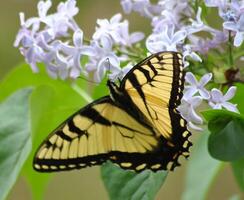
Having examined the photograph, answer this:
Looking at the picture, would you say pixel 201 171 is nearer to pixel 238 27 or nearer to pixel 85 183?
pixel 238 27

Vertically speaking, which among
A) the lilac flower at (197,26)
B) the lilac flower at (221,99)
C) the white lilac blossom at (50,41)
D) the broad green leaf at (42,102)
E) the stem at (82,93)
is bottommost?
the stem at (82,93)

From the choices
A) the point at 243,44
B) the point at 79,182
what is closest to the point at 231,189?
the point at 79,182

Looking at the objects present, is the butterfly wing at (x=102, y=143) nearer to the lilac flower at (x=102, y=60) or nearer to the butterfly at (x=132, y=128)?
the butterfly at (x=132, y=128)

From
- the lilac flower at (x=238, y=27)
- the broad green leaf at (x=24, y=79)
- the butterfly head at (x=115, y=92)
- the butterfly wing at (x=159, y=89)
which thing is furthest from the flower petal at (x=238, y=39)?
the broad green leaf at (x=24, y=79)

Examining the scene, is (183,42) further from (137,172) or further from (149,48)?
(137,172)

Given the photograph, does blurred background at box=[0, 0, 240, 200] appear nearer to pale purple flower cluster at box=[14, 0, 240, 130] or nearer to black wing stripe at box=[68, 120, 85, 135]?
pale purple flower cluster at box=[14, 0, 240, 130]

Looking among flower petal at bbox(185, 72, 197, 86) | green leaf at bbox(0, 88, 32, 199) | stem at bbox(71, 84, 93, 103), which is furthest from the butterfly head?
stem at bbox(71, 84, 93, 103)
